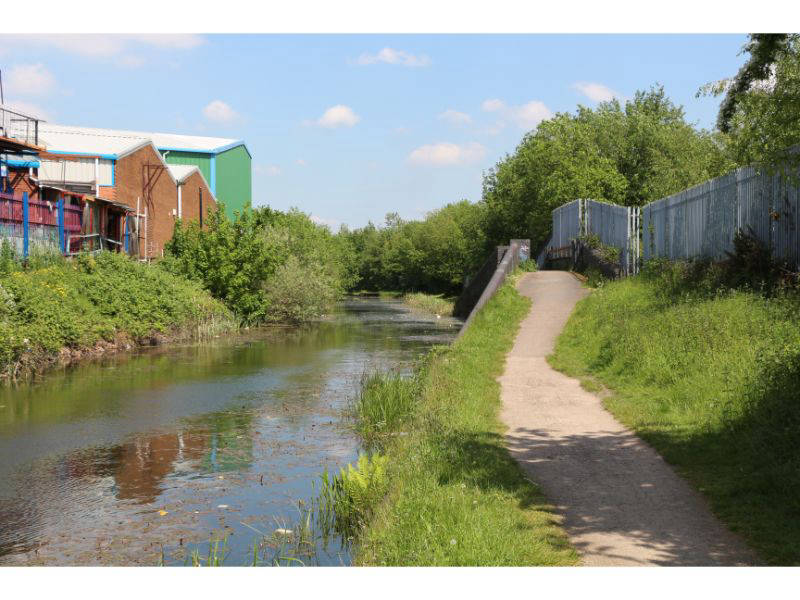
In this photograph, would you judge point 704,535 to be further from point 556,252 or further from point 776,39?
point 556,252

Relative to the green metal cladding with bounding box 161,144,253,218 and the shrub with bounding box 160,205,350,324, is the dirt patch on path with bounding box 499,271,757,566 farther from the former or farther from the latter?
the green metal cladding with bounding box 161,144,253,218

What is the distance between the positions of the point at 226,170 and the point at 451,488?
56.2 meters

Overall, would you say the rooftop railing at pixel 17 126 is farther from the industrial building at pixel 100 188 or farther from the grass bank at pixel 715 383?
the grass bank at pixel 715 383

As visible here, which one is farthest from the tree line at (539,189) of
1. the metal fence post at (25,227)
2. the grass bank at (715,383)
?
the metal fence post at (25,227)

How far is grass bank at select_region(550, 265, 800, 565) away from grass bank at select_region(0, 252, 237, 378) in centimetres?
1400

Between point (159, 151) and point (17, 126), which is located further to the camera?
point (159, 151)

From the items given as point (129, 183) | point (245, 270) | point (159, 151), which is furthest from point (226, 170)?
point (245, 270)

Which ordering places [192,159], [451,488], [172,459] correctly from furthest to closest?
A: 1. [192,159]
2. [172,459]
3. [451,488]

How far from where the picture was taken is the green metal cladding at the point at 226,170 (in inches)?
2250

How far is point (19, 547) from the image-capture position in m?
8.77

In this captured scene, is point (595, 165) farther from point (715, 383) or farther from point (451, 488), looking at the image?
point (451, 488)

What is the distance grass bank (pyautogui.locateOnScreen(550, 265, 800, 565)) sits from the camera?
7.35 metres

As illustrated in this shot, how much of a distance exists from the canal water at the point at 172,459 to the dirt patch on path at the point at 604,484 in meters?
2.52

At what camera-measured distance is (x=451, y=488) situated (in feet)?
25.8
